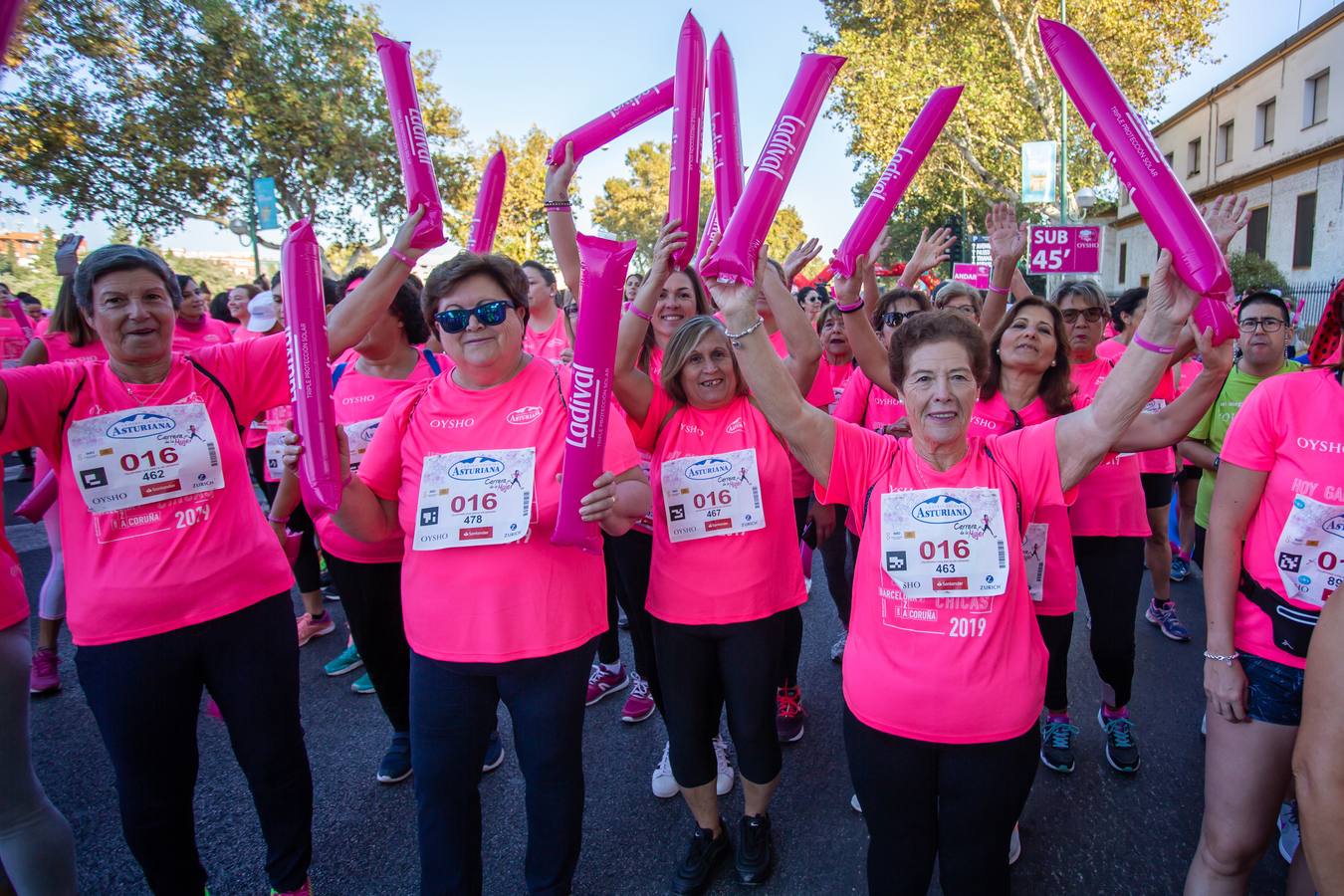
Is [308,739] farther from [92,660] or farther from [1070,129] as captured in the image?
[1070,129]

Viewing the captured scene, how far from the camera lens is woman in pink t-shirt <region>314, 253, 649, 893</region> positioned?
2.09 metres

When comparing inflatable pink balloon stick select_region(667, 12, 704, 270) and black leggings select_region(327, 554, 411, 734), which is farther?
black leggings select_region(327, 554, 411, 734)

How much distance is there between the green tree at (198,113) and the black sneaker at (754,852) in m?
14.5

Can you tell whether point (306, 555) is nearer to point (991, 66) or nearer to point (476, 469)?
point (476, 469)

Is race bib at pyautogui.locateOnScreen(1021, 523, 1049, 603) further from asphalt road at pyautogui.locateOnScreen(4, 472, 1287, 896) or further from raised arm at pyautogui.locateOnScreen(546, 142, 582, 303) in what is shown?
raised arm at pyautogui.locateOnScreen(546, 142, 582, 303)

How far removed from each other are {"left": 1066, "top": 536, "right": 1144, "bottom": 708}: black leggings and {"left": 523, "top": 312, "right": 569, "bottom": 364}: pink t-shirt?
336cm

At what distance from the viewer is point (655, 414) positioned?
107 inches

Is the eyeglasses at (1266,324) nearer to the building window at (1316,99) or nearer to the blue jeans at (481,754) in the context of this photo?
the blue jeans at (481,754)

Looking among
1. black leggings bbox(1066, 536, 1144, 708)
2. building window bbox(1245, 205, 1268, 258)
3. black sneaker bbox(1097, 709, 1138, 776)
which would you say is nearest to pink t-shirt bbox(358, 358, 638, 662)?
black leggings bbox(1066, 536, 1144, 708)

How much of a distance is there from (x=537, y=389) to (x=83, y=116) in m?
17.9

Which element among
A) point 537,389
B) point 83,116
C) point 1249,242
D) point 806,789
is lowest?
point 806,789

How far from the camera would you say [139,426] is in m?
2.17

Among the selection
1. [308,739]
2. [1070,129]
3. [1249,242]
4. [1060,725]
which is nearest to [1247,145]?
[1249,242]

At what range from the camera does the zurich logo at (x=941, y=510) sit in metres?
1.92
